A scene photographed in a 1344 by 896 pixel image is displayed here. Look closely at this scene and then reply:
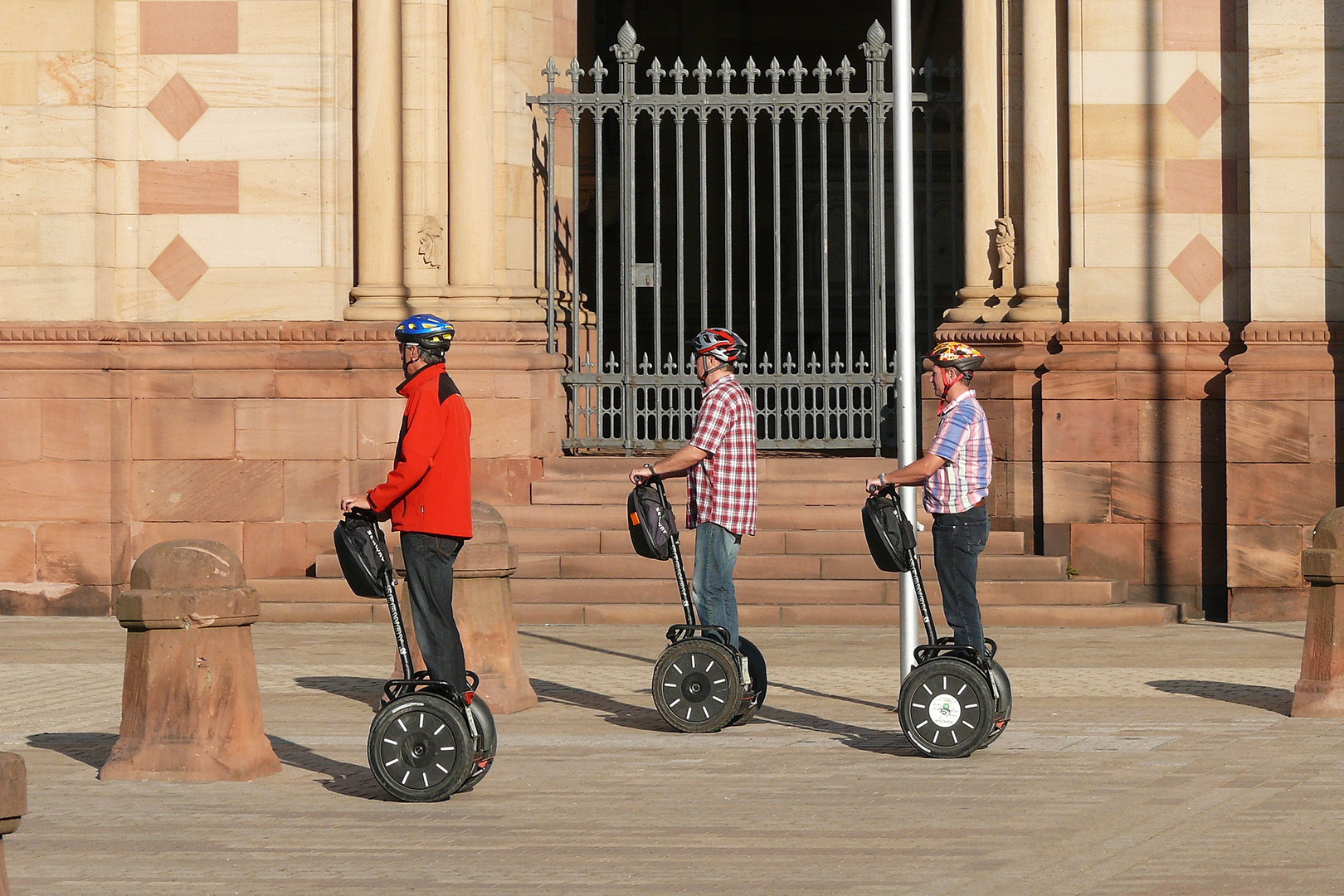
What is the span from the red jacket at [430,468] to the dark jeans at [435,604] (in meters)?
0.07

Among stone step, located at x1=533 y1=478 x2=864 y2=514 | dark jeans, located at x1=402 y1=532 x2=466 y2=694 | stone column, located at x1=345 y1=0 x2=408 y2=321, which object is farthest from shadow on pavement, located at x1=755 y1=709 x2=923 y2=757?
stone column, located at x1=345 y1=0 x2=408 y2=321

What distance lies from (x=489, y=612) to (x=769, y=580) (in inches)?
189

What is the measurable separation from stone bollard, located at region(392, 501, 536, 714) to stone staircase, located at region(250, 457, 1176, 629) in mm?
4107

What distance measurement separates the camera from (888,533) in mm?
8812

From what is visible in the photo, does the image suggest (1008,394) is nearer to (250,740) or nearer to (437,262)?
(437,262)

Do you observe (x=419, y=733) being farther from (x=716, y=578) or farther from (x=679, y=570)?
(x=716, y=578)

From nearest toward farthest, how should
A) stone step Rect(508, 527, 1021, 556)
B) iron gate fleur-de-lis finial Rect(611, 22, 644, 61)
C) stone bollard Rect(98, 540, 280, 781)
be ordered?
stone bollard Rect(98, 540, 280, 781), stone step Rect(508, 527, 1021, 556), iron gate fleur-de-lis finial Rect(611, 22, 644, 61)

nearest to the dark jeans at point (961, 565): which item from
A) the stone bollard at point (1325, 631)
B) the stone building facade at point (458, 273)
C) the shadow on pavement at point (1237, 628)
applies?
the stone bollard at point (1325, 631)

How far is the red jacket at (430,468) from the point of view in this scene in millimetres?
7848

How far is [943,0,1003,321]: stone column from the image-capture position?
1548cm

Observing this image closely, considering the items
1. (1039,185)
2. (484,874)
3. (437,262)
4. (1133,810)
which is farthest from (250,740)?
(1039,185)

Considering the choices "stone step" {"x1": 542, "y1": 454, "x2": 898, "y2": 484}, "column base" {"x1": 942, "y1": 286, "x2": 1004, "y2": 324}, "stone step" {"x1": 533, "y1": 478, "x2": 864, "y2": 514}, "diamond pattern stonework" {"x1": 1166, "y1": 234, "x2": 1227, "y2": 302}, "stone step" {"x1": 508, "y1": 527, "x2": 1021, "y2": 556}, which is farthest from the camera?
"stone step" {"x1": 542, "y1": 454, "x2": 898, "y2": 484}

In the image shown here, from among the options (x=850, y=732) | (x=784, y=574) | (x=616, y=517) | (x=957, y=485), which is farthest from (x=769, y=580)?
(x=957, y=485)

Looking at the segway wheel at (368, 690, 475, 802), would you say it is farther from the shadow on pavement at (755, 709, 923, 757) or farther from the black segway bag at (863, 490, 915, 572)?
the black segway bag at (863, 490, 915, 572)
